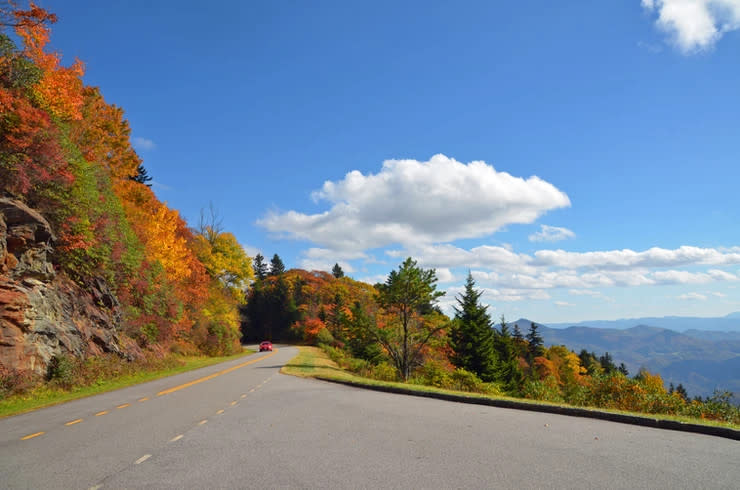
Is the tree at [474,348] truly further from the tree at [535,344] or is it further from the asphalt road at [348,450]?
the tree at [535,344]

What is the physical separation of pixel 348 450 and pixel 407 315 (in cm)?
2268

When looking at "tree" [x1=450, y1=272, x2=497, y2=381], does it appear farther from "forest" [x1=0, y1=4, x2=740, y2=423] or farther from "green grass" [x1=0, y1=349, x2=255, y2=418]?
"green grass" [x1=0, y1=349, x2=255, y2=418]

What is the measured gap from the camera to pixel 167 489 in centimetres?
499

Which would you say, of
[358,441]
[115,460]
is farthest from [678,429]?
[115,460]

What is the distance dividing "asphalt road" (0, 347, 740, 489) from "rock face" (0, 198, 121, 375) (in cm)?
447

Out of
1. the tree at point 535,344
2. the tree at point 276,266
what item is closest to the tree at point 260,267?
the tree at point 276,266

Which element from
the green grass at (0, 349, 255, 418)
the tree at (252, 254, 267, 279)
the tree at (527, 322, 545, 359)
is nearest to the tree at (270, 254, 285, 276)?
the tree at (252, 254, 267, 279)

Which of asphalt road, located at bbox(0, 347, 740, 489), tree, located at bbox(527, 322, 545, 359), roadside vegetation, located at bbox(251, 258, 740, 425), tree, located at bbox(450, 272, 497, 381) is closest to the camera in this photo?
asphalt road, located at bbox(0, 347, 740, 489)

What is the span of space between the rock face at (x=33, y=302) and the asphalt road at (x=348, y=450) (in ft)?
14.7

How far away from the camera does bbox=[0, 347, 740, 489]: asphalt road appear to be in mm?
5238

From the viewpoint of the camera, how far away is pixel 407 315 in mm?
29031

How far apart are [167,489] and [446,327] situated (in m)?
23.7

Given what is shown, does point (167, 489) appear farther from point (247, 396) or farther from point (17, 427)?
point (247, 396)

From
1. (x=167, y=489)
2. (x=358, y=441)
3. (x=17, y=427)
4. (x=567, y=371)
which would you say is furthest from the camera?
(x=567, y=371)
